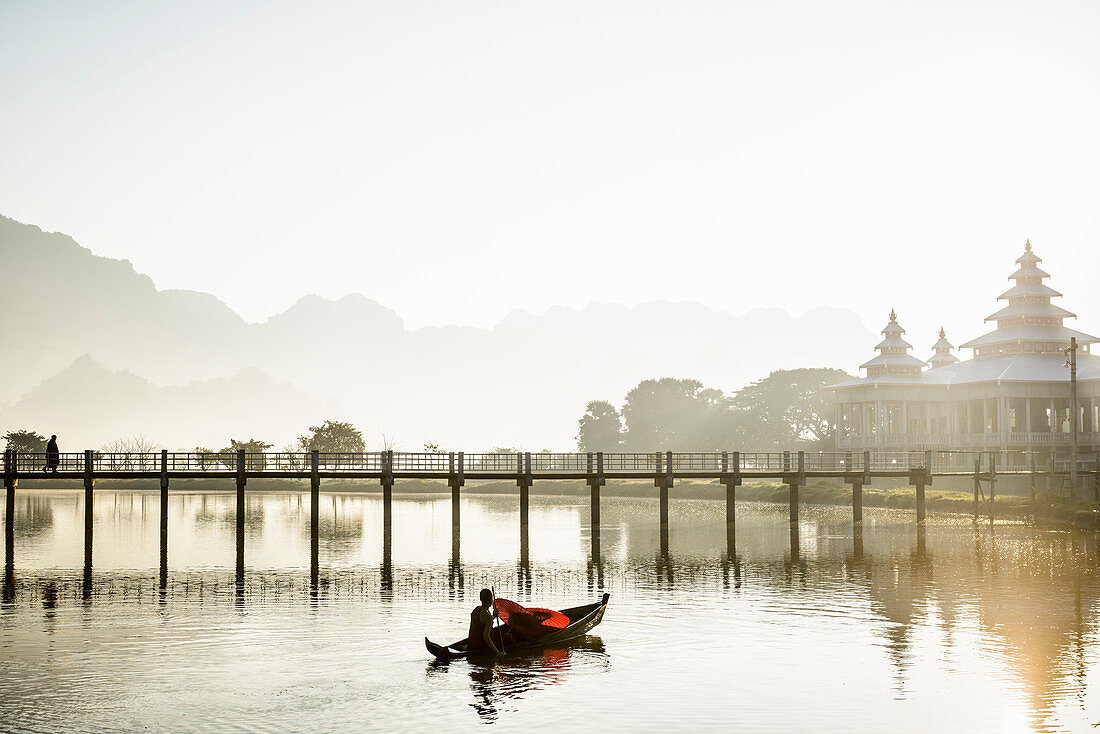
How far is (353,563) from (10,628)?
18302 millimetres

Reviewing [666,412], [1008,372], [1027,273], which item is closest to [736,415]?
[666,412]

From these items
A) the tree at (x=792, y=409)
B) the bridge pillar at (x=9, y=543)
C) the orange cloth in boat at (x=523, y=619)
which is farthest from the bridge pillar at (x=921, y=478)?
the tree at (x=792, y=409)

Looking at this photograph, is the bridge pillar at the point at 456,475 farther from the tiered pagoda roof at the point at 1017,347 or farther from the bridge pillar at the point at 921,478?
the tiered pagoda roof at the point at 1017,347

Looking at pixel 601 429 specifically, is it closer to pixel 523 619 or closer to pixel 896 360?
pixel 896 360

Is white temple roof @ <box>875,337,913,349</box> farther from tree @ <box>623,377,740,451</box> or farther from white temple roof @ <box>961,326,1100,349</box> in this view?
tree @ <box>623,377,740,451</box>

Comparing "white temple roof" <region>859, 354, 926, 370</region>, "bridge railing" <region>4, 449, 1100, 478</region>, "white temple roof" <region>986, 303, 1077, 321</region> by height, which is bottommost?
"bridge railing" <region>4, 449, 1100, 478</region>

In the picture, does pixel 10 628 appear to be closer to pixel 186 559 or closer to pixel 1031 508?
pixel 186 559

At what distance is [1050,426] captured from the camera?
7844 centimetres

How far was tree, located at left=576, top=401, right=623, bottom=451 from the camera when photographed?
167375mm

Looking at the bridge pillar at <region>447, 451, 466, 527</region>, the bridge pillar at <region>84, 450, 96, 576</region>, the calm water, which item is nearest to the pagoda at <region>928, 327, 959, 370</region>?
the calm water

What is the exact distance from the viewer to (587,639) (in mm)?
28969

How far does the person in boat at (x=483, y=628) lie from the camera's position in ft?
87.7

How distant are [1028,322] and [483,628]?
7076cm

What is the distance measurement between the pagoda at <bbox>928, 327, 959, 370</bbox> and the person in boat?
88021mm
